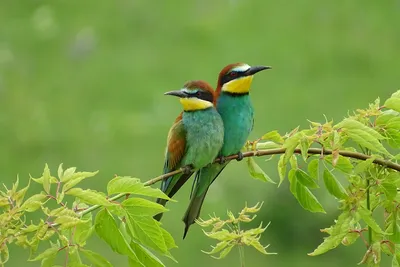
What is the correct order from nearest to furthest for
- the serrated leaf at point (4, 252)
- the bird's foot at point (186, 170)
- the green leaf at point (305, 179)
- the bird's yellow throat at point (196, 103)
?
the serrated leaf at point (4, 252) → the green leaf at point (305, 179) → the bird's foot at point (186, 170) → the bird's yellow throat at point (196, 103)

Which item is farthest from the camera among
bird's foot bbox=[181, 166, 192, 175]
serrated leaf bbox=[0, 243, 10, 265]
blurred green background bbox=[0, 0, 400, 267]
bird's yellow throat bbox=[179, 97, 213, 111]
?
blurred green background bbox=[0, 0, 400, 267]

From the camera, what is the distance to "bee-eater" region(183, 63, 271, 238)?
5.45 ft

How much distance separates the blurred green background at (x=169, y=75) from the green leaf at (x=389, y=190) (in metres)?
2.78

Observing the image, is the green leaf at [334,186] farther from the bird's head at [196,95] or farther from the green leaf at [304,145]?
the bird's head at [196,95]

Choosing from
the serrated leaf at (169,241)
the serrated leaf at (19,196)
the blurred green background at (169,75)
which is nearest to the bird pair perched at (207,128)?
the serrated leaf at (169,241)

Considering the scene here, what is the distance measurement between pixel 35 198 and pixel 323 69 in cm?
441

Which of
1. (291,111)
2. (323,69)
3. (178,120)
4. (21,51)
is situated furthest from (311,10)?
(178,120)

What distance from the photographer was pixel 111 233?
0.95m

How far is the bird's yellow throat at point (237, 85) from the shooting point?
5.66ft

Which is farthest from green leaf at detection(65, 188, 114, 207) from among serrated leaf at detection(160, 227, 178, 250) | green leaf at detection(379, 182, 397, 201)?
green leaf at detection(379, 182, 397, 201)

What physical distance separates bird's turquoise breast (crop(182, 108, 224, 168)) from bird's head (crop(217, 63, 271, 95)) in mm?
65

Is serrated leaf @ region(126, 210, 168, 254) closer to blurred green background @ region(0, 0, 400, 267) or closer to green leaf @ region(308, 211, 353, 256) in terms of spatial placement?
green leaf @ region(308, 211, 353, 256)

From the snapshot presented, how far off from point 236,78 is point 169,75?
3551mm

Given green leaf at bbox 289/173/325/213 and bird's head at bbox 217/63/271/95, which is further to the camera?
bird's head at bbox 217/63/271/95
